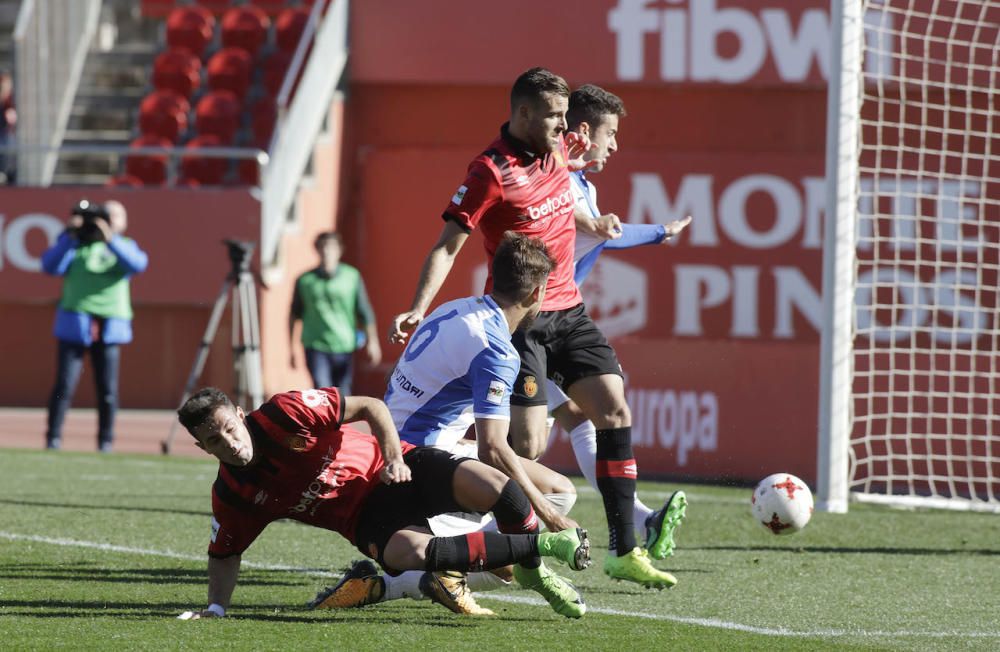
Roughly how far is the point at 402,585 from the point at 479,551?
2.13 feet

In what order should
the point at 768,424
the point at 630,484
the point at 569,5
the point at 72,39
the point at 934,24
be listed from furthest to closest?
the point at 72,39, the point at 569,5, the point at 934,24, the point at 768,424, the point at 630,484

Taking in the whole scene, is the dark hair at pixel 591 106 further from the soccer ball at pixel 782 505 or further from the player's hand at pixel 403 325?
the soccer ball at pixel 782 505

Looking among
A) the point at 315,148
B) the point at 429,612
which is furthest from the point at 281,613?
the point at 315,148

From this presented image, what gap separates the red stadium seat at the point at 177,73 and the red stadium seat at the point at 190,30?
40 centimetres

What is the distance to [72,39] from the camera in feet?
60.0

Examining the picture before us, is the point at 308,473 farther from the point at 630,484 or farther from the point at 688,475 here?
the point at 688,475

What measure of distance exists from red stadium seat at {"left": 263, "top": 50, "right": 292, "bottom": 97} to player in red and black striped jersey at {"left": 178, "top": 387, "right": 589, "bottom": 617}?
42.4ft

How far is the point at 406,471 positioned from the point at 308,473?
1.49 feet

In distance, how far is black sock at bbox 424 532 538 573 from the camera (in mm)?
5391

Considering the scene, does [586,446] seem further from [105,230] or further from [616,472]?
[105,230]

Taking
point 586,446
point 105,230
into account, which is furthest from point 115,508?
point 105,230

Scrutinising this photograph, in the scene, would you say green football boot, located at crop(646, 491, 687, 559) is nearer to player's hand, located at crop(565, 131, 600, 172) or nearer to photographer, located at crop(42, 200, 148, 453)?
player's hand, located at crop(565, 131, 600, 172)

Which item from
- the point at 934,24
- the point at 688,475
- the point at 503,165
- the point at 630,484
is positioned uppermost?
the point at 934,24

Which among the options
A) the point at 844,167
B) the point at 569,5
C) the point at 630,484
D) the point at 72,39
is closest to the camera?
the point at 630,484
